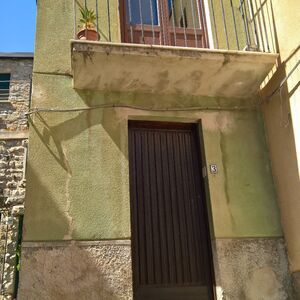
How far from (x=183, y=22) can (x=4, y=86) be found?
8.56 meters

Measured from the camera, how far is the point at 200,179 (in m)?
4.97

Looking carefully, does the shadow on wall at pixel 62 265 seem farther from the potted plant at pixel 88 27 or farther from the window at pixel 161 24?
the window at pixel 161 24

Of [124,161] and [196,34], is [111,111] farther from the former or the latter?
[196,34]

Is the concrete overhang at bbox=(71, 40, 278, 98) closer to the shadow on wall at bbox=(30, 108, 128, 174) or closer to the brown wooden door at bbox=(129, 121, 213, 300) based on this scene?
the shadow on wall at bbox=(30, 108, 128, 174)

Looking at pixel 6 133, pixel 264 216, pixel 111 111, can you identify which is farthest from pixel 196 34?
pixel 6 133

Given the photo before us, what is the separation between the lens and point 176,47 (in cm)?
463

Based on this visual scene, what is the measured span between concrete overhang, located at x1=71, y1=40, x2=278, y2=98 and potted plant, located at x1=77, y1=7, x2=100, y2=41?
48 centimetres

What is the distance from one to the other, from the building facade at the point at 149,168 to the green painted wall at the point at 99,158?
1 cm

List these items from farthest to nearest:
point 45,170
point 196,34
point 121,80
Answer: point 196,34 < point 121,80 < point 45,170

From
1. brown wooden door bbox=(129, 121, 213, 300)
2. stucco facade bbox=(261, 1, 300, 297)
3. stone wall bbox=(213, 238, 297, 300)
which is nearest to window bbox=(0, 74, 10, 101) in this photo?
brown wooden door bbox=(129, 121, 213, 300)

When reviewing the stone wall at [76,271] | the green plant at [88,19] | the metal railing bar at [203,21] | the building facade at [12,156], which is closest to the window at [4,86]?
the building facade at [12,156]

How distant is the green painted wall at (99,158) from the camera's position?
4336 millimetres

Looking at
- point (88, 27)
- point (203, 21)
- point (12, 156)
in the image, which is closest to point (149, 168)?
point (88, 27)

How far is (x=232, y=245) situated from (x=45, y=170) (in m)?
2.38
